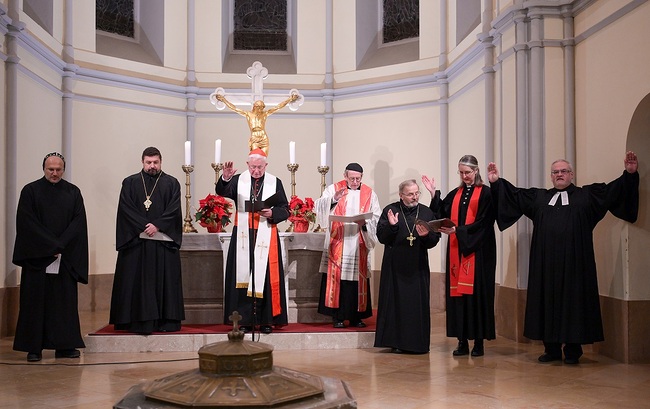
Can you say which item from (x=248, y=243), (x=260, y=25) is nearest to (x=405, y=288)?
(x=248, y=243)

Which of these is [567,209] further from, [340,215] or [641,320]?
[340,215]

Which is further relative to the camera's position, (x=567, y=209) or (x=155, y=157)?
(x=155, y=157)

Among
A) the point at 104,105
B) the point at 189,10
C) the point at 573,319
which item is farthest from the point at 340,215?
the point at 189,10

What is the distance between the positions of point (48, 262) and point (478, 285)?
398 centimetres

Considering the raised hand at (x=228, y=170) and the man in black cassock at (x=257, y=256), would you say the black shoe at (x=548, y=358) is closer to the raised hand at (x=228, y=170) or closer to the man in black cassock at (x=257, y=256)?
the man in black cassock at (x=257, y=256)

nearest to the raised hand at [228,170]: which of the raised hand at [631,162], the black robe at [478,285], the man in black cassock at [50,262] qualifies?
the man in black cassock at [50,262]

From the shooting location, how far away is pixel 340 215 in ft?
26.3

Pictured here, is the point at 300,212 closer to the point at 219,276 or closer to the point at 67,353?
the point at 219,276

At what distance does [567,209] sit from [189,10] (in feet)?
24.6

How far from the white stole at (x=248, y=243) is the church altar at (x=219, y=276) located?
0.48m

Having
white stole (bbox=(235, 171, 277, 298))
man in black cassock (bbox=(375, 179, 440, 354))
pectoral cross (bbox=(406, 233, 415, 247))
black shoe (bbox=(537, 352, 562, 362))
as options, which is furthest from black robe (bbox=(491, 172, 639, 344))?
white stole (bbox=(235, 171, 277, 298))

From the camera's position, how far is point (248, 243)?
758 centimetres

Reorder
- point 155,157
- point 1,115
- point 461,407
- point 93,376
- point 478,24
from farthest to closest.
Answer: point 478,24, point 1,115, point 155,157, point 93,376, point 461,407

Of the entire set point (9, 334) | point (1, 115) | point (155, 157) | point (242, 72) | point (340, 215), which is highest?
point (242, 72)
